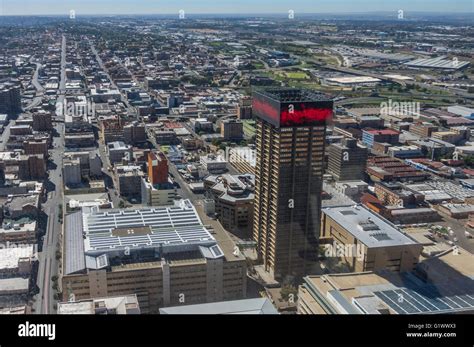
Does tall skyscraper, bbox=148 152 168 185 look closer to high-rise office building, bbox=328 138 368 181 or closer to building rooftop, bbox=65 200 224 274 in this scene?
building rooftop, bbox=65 200 224 274

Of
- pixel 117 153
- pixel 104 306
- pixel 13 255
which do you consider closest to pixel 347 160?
pixel 117 153

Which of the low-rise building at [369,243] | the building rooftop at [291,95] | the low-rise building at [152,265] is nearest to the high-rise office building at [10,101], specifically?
the low-rise building at [152,265]

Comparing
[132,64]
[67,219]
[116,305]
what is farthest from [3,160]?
[132,64]

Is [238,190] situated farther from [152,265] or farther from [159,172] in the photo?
[152,265]

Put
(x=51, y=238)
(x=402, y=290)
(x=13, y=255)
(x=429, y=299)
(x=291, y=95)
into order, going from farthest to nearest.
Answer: (x=51, y=238) < (x=13, y=255) < (x=291, y=95) < (x=402, y=290) < (x=429, y=299)

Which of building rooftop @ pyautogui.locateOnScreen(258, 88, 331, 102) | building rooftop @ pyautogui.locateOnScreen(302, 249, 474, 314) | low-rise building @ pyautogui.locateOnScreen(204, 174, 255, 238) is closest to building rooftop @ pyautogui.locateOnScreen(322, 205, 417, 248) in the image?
building rooftop @ pyautogui.locateOnScreen(302, 249, 474, 314)
